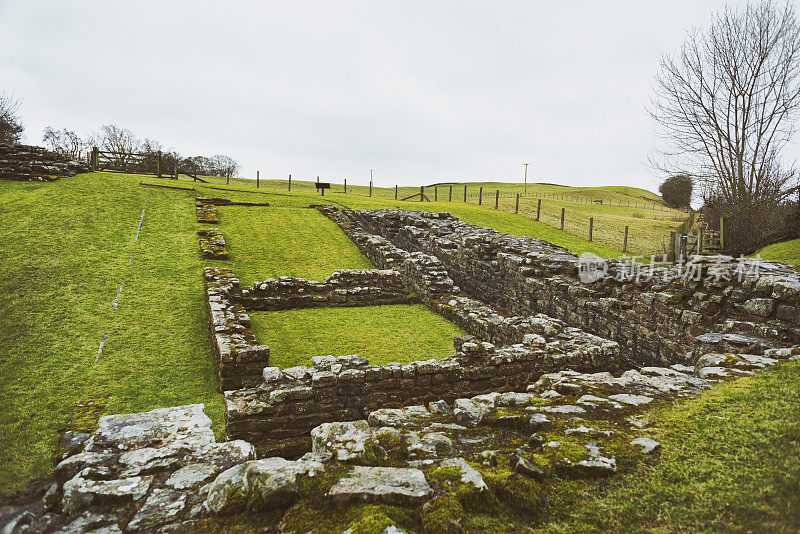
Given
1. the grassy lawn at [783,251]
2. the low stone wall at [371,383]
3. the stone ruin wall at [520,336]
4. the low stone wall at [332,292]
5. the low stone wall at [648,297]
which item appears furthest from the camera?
the grassy lawn at [783,251]

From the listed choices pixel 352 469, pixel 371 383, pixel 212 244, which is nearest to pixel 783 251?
pixel 371 383

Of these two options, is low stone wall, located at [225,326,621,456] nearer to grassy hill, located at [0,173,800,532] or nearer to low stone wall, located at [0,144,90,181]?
grassy hill, located at [0,173,800,532]

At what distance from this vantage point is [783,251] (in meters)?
12.4

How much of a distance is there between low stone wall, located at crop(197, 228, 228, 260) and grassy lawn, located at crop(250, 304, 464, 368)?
14.3 feet

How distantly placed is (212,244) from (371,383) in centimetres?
1035

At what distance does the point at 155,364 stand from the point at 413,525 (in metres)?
Answer: 6.63

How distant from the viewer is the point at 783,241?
44.7 feet

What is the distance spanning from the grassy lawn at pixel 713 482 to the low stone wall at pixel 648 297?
A: 3.19 m

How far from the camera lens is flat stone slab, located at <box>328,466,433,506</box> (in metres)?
2.07

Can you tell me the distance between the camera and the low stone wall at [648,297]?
17.6ft
